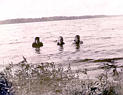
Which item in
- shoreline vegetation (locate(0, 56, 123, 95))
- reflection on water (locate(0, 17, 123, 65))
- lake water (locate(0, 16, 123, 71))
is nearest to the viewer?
shoreline vegetation (locate(0, 56, 123, 95))

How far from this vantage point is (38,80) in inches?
315

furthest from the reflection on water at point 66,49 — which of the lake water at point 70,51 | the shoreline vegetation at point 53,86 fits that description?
the shoreline vegetation at point 53,86

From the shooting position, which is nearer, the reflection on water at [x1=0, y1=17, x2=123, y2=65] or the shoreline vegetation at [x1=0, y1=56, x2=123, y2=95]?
the shoreline vegetation at [x1=0, y1=56, x2=123, y2=95]

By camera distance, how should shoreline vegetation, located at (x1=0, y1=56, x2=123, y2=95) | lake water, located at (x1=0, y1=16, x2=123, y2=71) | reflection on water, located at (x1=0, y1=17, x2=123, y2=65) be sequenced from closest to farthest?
shoreline vegetation, located at (x1=0, y1=56, x2=123, y2=95) < lake water, located at (x1=0, y1=16, x2=123, y2=71) < reflection on water, located at (x1=0, y1=17, x2=123, y2=65)

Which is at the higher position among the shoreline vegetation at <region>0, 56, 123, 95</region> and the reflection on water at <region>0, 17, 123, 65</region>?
the shoreline vegetation at <region>0, 56, 123, 95</region>

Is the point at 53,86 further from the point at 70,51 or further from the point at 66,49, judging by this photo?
the point at 66,49

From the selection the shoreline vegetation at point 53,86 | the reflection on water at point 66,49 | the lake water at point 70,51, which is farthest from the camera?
the reflection on water at point 66,49

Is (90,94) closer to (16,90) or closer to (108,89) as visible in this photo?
(108,89)

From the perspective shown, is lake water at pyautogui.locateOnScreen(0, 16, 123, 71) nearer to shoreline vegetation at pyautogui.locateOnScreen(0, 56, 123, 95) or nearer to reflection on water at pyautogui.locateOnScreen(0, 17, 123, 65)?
reflection on water at pyautogui.locateOnScreen(0, 17, 123, 65)

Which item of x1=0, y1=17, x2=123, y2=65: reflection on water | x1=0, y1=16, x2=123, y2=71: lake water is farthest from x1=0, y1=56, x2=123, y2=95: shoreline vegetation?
x1=0, y1=17, x2=123, y2=65: reflection on water

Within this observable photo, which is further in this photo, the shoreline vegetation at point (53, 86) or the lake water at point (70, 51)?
the lake water at point (70, 51)

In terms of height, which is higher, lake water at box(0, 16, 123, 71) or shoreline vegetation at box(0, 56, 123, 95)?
shoreline vegetation at box(0, 56, 123, 95)

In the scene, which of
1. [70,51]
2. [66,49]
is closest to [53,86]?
[70,51]

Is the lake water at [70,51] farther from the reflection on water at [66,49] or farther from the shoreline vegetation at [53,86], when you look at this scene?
the shoreline vegetation at [53,86]
